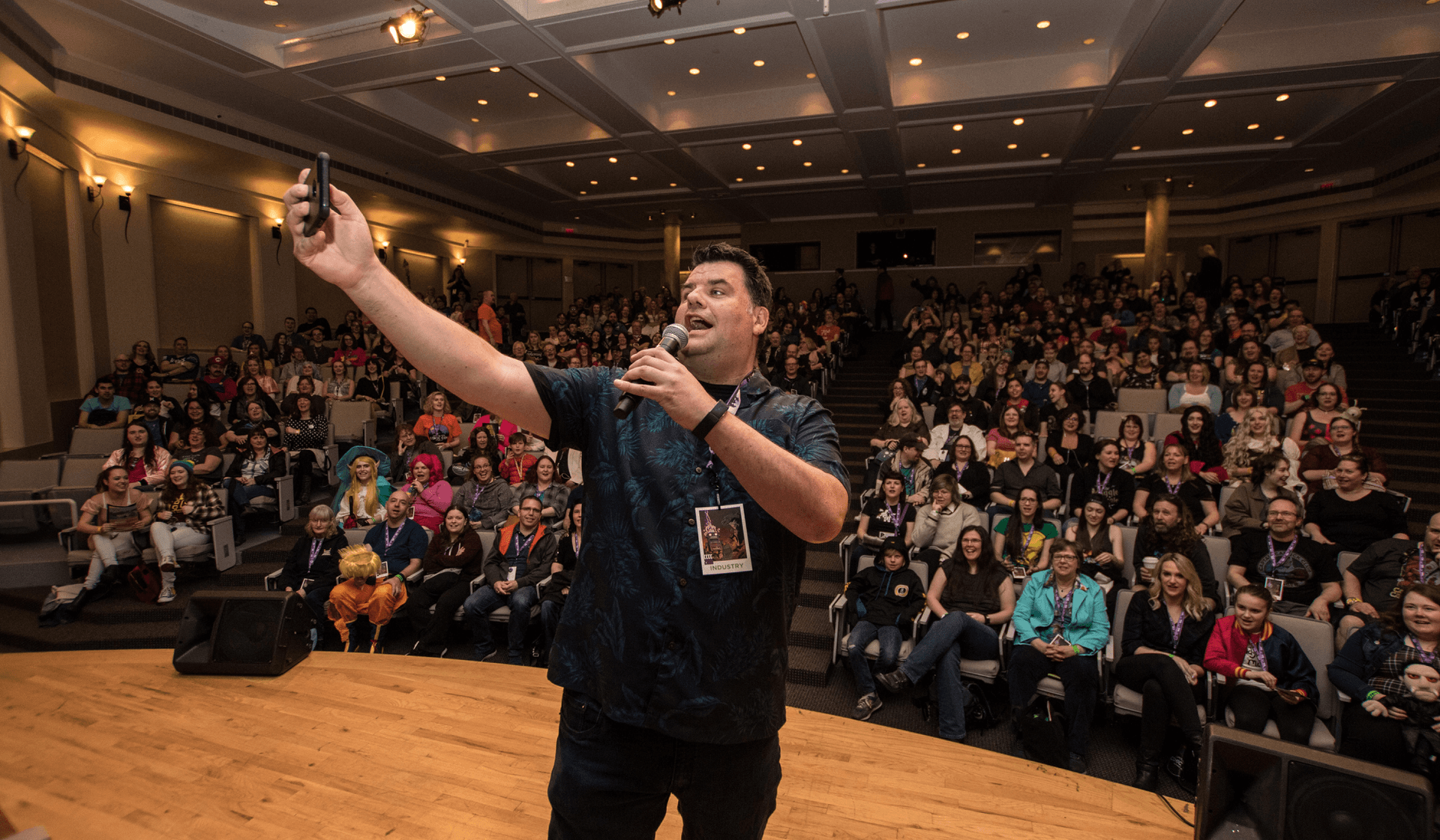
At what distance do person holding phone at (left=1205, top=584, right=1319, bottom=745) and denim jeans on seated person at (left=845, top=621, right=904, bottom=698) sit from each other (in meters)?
1.42

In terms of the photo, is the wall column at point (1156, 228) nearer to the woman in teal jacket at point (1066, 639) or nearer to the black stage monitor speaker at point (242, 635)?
the woman in teal jacket at point (1066, 639)

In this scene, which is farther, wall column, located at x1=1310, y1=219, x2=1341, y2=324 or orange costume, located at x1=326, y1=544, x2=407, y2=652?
wall column, located at x1=1310, y1=219, x2=1341, y2=324

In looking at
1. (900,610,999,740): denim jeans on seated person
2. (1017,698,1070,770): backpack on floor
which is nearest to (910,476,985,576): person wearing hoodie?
(900,610,999,740): denim jeans on seated person

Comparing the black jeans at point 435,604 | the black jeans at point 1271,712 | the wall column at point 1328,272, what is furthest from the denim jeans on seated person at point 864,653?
the wall column at point 1328,272

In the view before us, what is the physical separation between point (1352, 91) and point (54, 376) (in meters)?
13.7

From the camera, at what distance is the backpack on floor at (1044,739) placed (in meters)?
3.33

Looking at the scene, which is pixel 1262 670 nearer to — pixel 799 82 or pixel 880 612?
pixel 880 612

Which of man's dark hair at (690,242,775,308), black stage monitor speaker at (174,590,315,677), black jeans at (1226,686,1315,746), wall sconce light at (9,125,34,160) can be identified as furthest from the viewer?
wall sconce light at (9,125,34,160)

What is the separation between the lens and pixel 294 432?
22.2ft

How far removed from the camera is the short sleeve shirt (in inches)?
38.6

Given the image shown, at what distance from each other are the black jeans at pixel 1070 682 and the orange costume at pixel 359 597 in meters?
3.59

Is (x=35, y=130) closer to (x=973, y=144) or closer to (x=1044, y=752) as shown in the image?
(x=1044, y=752)

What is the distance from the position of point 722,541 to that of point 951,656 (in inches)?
122

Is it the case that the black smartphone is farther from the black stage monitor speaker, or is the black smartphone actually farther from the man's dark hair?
the black stage monitor speaker
